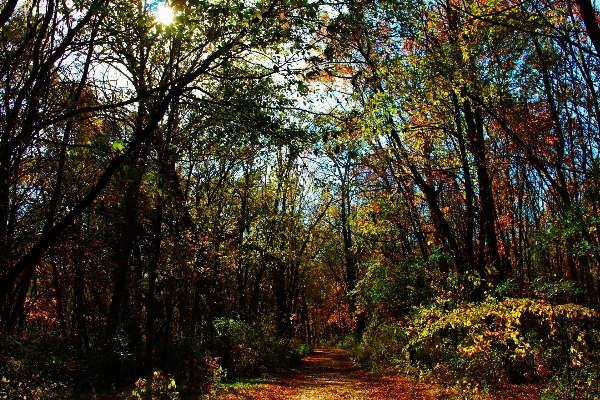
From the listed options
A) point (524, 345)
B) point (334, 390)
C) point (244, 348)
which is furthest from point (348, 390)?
point (524, 345)

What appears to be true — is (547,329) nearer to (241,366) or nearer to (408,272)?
(408,272)

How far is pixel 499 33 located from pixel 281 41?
6054mm

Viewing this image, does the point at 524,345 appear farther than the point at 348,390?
No

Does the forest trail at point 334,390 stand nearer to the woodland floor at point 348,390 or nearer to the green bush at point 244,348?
the woodland floor at point 348,390

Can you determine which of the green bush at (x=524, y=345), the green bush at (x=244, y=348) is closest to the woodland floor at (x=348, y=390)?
the green bush at (x=524, y=345)

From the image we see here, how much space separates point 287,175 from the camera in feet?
42.8

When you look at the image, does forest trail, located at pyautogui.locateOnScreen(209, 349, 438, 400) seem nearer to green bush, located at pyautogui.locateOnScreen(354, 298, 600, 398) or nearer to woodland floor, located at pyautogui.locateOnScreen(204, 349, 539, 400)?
woodland floor, located at pyautogui.locateOnScreen(204, 349, 539, 400)

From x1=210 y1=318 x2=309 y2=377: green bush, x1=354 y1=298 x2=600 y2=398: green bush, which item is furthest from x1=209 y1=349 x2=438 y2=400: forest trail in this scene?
x1=210 y1=318 x2=309 y2=377: green bush

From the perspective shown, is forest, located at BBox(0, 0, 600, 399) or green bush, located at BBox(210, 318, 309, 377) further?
green bush, located at BBox(210, 318, 309, 377)

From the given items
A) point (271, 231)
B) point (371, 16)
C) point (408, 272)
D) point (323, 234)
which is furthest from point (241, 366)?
point (323, 234)

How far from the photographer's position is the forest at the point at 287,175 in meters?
5.76

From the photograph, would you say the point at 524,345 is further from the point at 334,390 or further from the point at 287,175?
the point at 287,175

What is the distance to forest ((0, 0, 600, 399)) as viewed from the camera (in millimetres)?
5758

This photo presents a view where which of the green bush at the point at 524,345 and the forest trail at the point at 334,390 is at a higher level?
the green bush at the point at 524,345
